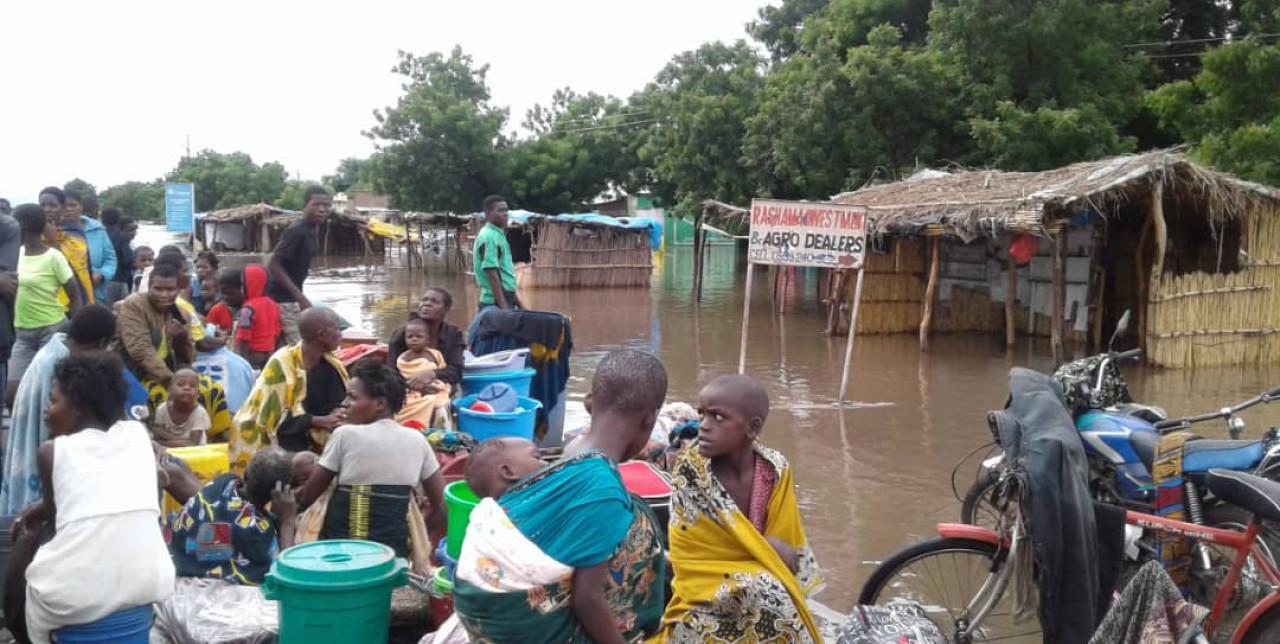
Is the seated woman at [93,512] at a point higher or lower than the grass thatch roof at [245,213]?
lower

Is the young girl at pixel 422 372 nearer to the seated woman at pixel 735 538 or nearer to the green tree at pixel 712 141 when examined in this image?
the seated woman at pixel 735 538

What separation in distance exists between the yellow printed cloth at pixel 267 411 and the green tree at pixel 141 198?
70840 millimetres

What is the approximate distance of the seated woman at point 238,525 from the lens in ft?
12.8

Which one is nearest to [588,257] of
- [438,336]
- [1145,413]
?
[438,336]

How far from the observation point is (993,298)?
55.0 feet

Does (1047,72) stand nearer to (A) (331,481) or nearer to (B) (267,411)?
(B) (267,411)

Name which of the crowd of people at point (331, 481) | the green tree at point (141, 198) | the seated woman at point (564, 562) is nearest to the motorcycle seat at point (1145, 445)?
the crowd of people at point (331, 481)

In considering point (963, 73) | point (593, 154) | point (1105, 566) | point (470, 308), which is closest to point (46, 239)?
point (1105, 566)

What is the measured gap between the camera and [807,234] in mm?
9758

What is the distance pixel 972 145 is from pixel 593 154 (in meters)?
21.7

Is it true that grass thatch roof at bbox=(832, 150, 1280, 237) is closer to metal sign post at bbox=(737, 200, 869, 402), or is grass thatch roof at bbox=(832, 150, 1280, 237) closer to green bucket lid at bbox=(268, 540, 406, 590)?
metal sign post at bbox=(737, 200, 869, 402)

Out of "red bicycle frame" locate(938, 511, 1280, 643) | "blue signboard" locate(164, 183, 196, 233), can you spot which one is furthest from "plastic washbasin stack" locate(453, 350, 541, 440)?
"blue signboard" locate(164, 183, 196, 233)

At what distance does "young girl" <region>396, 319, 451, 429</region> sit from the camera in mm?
5555

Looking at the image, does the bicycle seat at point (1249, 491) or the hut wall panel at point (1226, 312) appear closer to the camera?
the bicycle seat at point (1249, 491)
